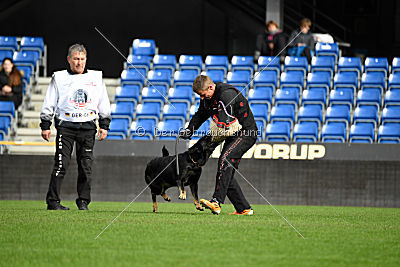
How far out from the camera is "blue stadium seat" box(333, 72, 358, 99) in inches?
569

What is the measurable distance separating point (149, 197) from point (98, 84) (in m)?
4.21

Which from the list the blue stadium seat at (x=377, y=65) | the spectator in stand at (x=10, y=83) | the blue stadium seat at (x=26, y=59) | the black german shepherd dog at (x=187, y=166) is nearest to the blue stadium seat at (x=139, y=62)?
the blue stadium seat at (x=26, y=59)

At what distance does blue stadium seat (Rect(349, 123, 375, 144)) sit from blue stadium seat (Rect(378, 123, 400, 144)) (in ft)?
0.48

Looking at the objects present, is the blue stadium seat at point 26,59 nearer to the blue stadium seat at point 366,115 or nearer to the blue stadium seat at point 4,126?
the blue stadium seat at point 4,126

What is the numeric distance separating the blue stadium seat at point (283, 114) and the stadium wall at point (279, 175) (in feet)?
4.96

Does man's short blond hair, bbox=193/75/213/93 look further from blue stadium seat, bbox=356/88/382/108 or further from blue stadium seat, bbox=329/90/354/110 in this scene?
blue stadium seat, bbox=356/88/382/108

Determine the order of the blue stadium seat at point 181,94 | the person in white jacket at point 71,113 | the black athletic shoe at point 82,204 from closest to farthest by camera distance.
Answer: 1. the person in white jacket at point 71,113
2. the black athletic shoe at point 82,204
3. the blue stadium seat at point 181,94

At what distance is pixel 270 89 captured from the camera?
14.4m

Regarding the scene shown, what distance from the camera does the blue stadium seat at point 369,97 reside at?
14039 millimetres

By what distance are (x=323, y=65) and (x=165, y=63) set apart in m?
3.43

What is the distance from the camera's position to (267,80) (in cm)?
1468

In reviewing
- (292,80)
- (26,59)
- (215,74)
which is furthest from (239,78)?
(26,59)

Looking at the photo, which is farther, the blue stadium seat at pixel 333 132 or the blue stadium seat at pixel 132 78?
the blue stadium seat at pixel 132 78

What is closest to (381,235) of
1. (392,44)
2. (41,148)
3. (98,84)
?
(98,84)
